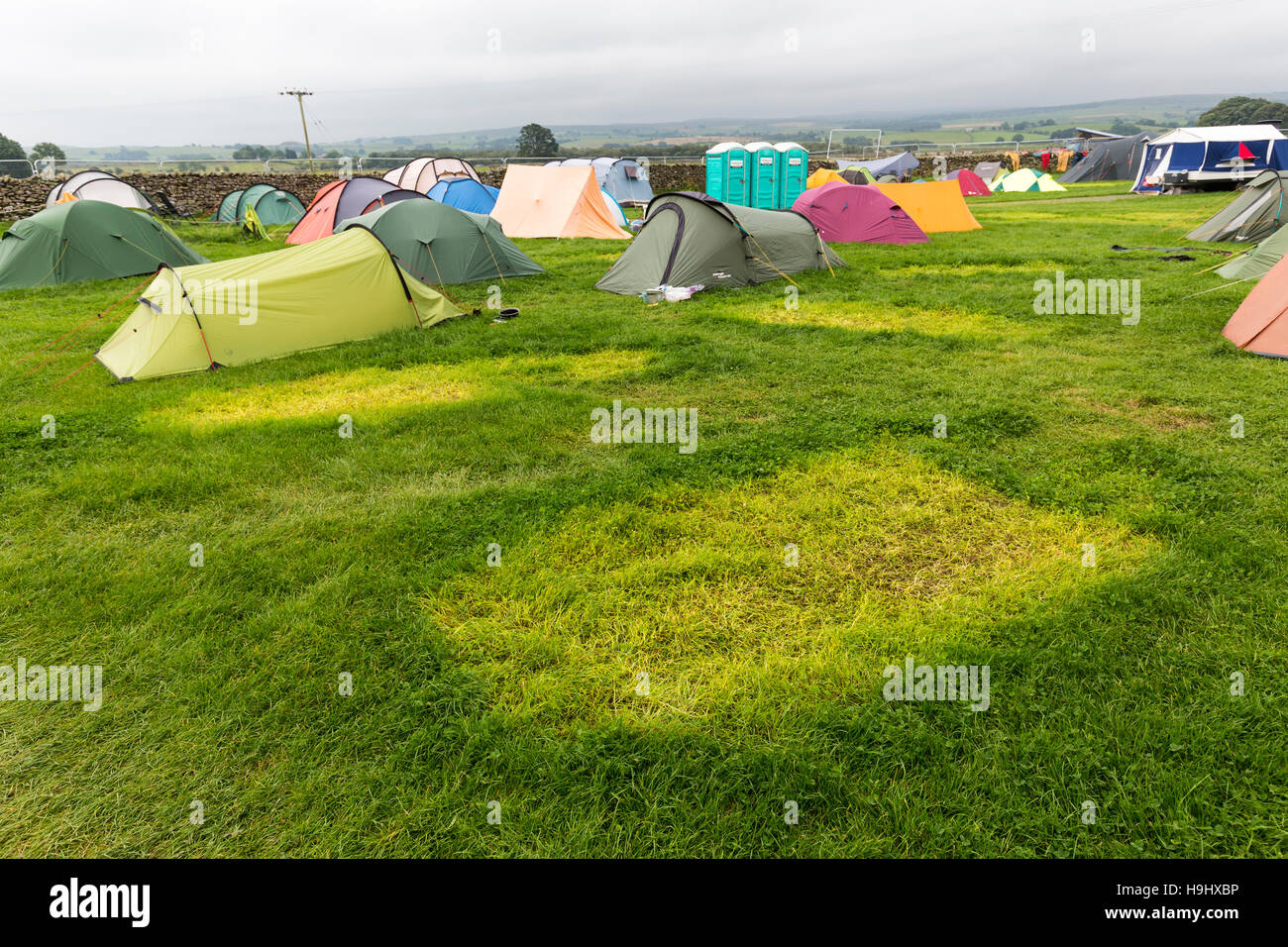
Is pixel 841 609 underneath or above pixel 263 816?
above

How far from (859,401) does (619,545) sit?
3232 mm

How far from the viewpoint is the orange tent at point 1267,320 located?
706 cm

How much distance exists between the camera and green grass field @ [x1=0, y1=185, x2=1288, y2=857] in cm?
249

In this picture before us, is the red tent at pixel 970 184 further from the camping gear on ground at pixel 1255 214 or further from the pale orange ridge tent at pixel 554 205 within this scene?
the pale orange ridge tent at pixel 554 205

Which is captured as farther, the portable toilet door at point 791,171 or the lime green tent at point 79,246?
the portable toilet door at point 791,171

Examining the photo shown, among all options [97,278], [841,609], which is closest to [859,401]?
[841,609]

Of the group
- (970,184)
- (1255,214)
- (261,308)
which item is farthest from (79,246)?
(970,184)

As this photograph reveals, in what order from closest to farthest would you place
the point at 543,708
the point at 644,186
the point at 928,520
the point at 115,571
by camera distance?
1. the point at 543,708
2. the point at 115,571
3. the point at 928,520
4. the point at 644,186

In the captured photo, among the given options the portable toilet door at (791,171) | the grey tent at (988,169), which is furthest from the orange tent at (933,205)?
the grey tent at (988,169)

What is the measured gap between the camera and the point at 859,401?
20.8 feet

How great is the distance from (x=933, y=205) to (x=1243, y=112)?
260ft

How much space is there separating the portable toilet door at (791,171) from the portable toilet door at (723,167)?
1.22 m

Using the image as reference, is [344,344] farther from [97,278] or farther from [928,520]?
[97,278]
